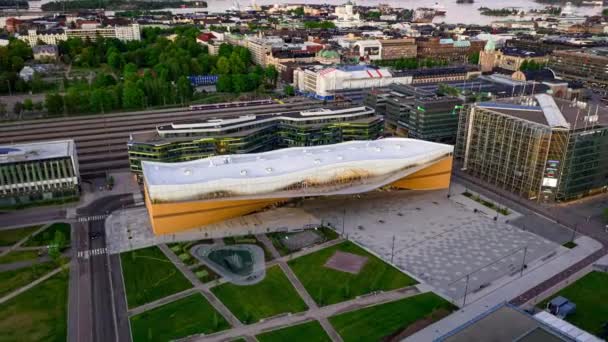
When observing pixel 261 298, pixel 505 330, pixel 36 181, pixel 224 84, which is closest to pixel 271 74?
pixel 224 84

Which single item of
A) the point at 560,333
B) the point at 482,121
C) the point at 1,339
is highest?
the point at 482,121

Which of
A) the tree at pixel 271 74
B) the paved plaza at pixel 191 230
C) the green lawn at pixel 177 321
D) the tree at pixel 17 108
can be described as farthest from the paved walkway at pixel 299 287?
the tree at pixel 271 74

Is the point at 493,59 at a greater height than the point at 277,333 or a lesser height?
greater

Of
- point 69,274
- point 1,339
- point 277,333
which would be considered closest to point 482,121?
point 277,333

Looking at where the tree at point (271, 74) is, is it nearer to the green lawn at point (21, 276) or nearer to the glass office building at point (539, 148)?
the glass office building at point (539, 148)

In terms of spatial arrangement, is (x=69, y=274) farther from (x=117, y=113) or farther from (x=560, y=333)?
(x=117, y=113)

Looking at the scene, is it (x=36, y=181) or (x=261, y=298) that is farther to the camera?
(x=36, y=181)

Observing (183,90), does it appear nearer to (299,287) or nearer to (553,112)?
(299,287)
